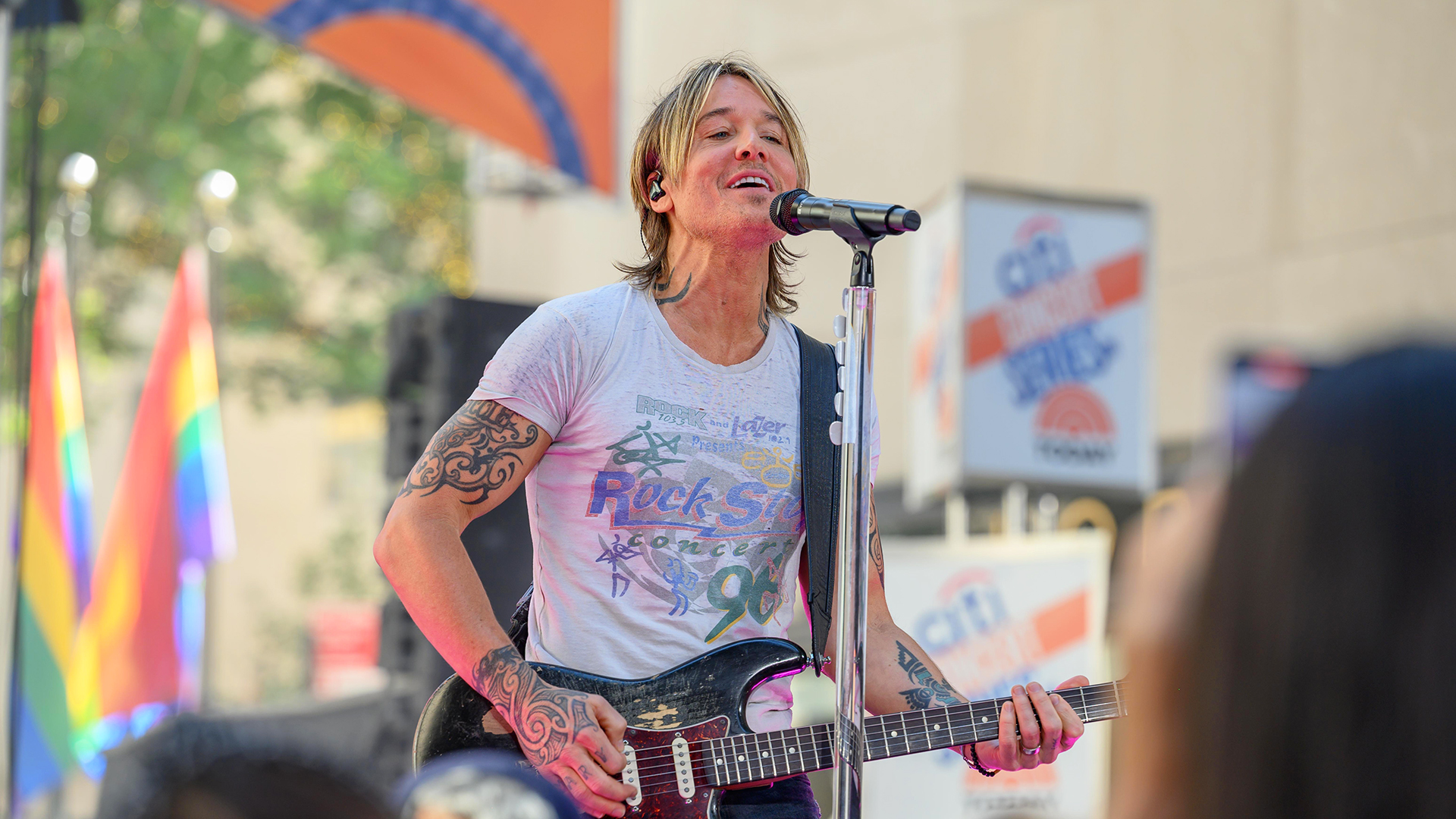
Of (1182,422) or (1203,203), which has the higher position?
(1203,203)

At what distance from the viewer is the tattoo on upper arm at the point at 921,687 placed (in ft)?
10.6

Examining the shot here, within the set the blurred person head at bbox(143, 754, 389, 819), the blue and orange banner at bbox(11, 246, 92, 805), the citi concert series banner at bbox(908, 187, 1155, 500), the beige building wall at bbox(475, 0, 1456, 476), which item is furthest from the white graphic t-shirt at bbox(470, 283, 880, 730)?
the blue and orange banner at bbox(11, 246, 92, 805)

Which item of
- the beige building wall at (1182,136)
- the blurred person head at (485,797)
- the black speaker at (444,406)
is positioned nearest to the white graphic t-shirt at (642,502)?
the black speaker at (444,406)

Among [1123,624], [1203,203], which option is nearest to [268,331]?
[1203,203]

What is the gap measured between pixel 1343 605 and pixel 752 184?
8.40 ft

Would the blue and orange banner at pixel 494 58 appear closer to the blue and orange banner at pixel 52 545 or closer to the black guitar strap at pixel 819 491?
the blue and orange banner at pixel 52 545

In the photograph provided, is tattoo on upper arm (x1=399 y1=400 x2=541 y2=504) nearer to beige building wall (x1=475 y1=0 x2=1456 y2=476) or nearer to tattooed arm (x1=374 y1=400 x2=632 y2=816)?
tattooed arm (x1=374 y1=400 x2=632 y2=816)

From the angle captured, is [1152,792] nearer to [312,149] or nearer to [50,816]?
[50,816]

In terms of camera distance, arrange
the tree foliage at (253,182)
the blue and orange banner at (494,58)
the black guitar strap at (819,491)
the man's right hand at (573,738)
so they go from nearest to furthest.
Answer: the man's right hand at (573,738)
the black guitar strap at (819,491)
the blue and orange banner at (494,58)
the tree foliage at (253,182)

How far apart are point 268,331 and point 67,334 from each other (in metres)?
8.34

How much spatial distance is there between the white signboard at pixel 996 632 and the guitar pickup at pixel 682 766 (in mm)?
4012

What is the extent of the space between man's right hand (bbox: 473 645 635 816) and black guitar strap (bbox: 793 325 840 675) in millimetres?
606

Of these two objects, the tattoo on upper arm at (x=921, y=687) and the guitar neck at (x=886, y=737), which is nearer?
the guitar neck at (x=886, y=737)

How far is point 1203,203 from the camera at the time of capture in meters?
9.48
